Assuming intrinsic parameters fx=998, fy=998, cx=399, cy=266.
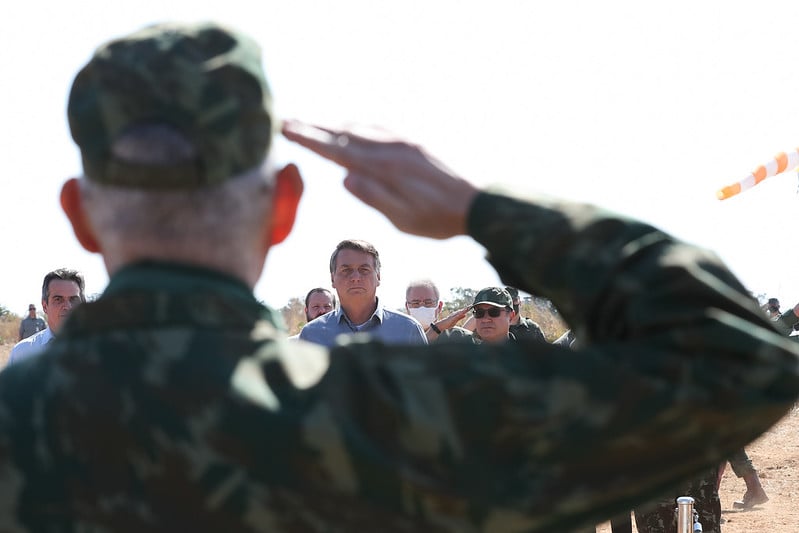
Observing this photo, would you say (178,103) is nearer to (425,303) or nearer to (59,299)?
(59,299)

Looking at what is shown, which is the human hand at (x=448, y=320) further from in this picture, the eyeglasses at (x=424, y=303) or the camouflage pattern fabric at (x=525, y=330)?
the camouflage pattern fabric at (x=525, y=330)

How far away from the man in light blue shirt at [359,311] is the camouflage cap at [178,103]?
442 centimetres

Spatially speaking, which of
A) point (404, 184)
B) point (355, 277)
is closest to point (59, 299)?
point (355, 277)

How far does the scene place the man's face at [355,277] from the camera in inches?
234

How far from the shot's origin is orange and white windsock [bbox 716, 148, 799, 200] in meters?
8.41

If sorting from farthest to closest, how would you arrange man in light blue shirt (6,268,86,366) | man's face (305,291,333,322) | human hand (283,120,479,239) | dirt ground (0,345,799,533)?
dirt ground (0,345,799,533) < man's face (305,291,333,322) < man in light blue shirt (6,268,86,366) < human hand (283,120,479,239)

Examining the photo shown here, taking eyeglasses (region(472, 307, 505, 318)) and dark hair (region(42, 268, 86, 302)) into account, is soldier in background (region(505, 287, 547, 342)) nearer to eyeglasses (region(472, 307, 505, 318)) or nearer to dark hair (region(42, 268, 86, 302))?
eyeglasses (region(472, 307, 505, 318))

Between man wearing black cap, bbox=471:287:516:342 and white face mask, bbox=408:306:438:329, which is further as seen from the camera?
white face mask, bbox=408:306:438:329

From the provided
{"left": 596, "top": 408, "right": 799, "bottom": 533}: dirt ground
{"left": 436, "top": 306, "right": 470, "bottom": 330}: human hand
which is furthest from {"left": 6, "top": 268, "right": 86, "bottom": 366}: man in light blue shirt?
{"left": 596, "top": 408, "right": 799, "bottom": 533}: dirt ground

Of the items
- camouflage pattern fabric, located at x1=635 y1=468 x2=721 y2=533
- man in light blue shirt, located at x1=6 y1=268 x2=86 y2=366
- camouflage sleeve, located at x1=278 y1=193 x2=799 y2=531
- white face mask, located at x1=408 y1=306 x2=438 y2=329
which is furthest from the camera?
white face mask, located at x1=408 y1=306 x2=438 y2=329

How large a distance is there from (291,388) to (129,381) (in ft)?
0.65

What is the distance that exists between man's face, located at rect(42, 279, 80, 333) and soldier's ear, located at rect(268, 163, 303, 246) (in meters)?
5.15

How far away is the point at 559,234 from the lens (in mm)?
1303

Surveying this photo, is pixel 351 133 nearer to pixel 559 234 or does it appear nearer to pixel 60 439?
pixel 559 234
